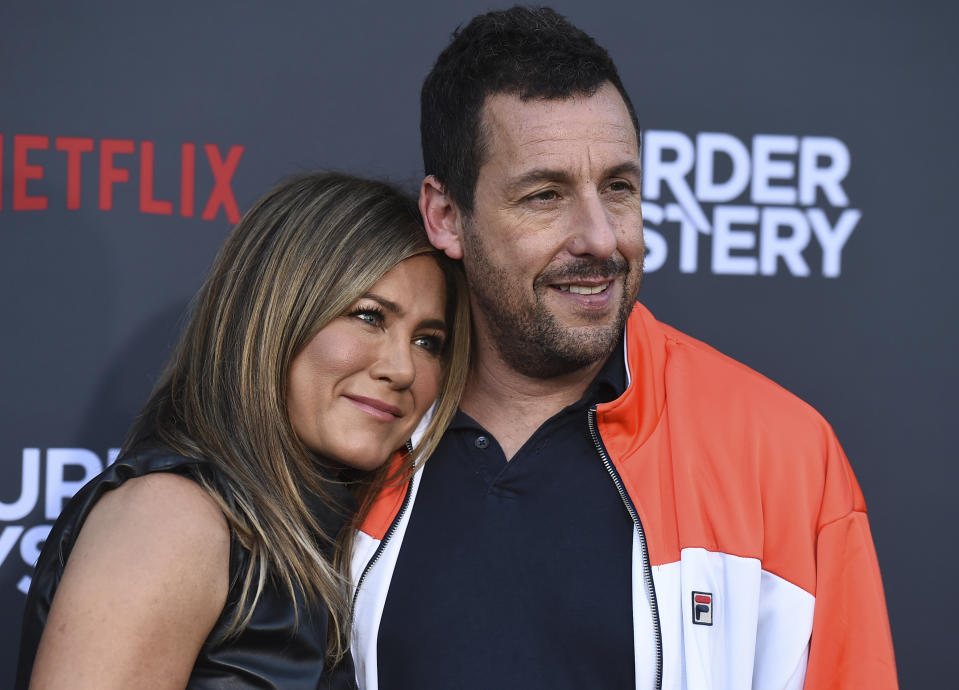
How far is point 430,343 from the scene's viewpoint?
164 centimetres

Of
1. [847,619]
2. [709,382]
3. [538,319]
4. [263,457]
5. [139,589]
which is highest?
[538,319]

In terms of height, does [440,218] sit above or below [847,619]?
above

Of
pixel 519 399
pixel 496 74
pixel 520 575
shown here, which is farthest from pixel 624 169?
pixel 520 575

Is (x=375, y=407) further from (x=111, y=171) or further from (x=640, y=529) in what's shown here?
(x=111, y=171)

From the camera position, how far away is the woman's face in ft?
4.85

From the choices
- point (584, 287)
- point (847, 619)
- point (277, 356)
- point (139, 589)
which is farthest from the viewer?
point (584, 287)

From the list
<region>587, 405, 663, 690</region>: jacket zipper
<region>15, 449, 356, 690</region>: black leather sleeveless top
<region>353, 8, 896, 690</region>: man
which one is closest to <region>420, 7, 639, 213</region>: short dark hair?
<region>353, 8, 896, 690</region>: man

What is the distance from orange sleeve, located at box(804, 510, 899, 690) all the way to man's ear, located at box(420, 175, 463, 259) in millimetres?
752

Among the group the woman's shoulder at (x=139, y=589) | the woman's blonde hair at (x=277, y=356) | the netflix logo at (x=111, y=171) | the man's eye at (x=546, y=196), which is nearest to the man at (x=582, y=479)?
the man's eye at (x=546, y=196)

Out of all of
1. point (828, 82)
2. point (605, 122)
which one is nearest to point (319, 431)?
point (605, 122)

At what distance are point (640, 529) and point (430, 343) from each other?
1.60ft

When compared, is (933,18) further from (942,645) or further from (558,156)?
(942,645)

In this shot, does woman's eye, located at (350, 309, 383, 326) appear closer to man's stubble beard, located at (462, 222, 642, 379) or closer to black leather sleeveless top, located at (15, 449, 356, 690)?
man's stubble beard, located at (462, 222, 642, 379)

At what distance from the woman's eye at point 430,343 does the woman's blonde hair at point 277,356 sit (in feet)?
0.39
